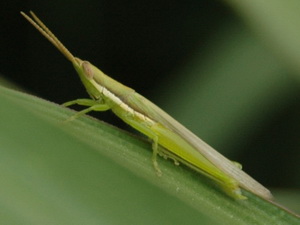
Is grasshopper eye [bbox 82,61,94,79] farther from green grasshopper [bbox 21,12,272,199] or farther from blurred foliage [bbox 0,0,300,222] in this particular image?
blurred foliage [bbox 0,0,300,222]

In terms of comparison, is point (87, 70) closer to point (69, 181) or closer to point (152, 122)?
point (152, 122)

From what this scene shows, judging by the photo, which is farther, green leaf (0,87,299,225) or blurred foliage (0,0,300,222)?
blurred foliage (0,0,300,222)

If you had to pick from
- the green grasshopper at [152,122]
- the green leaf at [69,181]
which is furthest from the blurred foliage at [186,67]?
the green leaf at [69,181]

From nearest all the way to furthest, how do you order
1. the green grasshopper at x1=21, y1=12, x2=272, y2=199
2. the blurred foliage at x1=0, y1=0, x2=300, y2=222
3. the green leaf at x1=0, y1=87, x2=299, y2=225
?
the green leaf at x1=0, y1=87, x2=299, y2=225, the green grasshopper at x1=21, y1=12, x2=272, y2=199, the blurred foliage at x1=0, y1=0, x2=300, y2=222

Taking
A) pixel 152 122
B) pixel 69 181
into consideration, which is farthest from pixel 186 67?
pixel 69 181

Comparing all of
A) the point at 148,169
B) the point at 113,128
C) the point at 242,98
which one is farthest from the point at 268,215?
the point at 242,98

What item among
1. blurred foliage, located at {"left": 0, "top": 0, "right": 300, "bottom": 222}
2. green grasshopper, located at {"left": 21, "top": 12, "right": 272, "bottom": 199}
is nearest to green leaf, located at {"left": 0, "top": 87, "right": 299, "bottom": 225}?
green grasshopper, located at {"left": 21, "top": 12, "right": 272, "bottom": 199}
